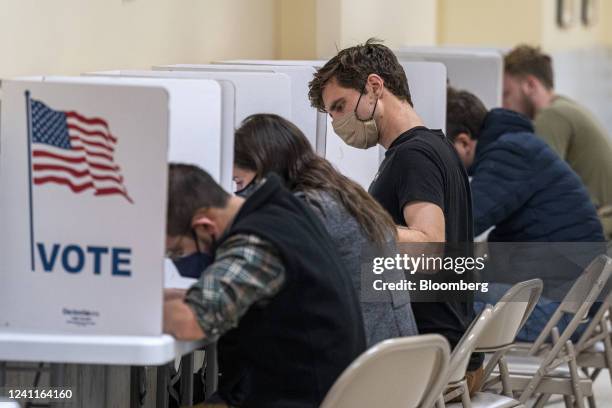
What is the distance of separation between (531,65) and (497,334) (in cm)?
287

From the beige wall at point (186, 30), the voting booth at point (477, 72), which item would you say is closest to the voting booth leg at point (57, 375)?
the beige wall at point (186, 30)

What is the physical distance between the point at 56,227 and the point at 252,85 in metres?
1.07

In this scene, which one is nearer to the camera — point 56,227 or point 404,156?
point 56,227

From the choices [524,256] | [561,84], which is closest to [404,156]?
[524,256]

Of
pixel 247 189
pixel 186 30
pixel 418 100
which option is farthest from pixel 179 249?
pixel 186 30

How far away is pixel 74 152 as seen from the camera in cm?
226

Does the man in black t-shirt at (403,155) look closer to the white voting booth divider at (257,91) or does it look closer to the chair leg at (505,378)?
the white voting booth divider at (257,91)

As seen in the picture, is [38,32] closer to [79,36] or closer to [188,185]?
[79,36]

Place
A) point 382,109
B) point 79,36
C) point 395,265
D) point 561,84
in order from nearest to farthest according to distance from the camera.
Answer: point 395,265
point 382,109
point 79,36
point 561,84

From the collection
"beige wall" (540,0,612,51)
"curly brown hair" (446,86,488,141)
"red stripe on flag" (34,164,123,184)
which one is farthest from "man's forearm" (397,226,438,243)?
"beige wall" (540,0,612,51)

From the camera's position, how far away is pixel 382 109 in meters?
3.22

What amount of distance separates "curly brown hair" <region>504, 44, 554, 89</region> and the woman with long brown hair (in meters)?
3.25

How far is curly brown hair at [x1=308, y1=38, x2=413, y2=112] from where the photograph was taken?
321 centimetres

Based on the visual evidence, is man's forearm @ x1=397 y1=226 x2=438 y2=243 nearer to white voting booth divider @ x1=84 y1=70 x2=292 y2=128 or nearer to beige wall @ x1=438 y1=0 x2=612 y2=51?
white voting booth divider @ x1=84 y1=70 x2=292 y2=128
